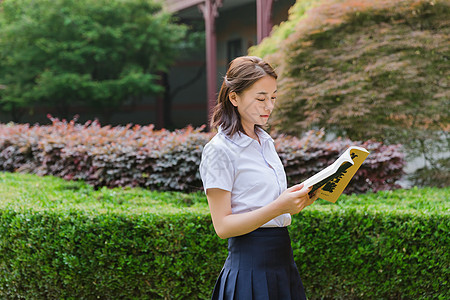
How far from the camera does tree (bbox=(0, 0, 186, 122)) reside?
51.2 ft

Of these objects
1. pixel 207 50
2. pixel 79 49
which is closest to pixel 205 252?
pixel 207 50

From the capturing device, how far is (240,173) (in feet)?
5.94

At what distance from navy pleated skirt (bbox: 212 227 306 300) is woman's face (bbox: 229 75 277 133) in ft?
1.36

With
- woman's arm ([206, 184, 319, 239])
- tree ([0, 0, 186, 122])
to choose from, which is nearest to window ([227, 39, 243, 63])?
tree ([0, 0, 186, 122])

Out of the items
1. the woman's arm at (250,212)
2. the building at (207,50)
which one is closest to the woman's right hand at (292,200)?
the woman's arm at (250,212)

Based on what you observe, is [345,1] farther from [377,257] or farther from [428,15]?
[377,257]

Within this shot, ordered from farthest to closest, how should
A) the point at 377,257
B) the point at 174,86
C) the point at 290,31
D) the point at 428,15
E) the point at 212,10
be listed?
the point at 174,86 < the point at 212,10 < the point at 290,31 < the point at 428,15 < the point at 377,257

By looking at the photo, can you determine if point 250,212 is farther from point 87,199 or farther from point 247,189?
point 87,199

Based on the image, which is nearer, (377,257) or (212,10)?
(377,257)

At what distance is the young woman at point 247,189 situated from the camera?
5.78 feet

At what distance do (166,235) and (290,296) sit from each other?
1.69 meters

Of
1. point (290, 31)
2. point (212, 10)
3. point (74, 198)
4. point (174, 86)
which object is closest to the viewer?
point (74, 198)

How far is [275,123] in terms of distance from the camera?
6.82 meters

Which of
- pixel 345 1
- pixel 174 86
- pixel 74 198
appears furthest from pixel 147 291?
pixel 174 86
